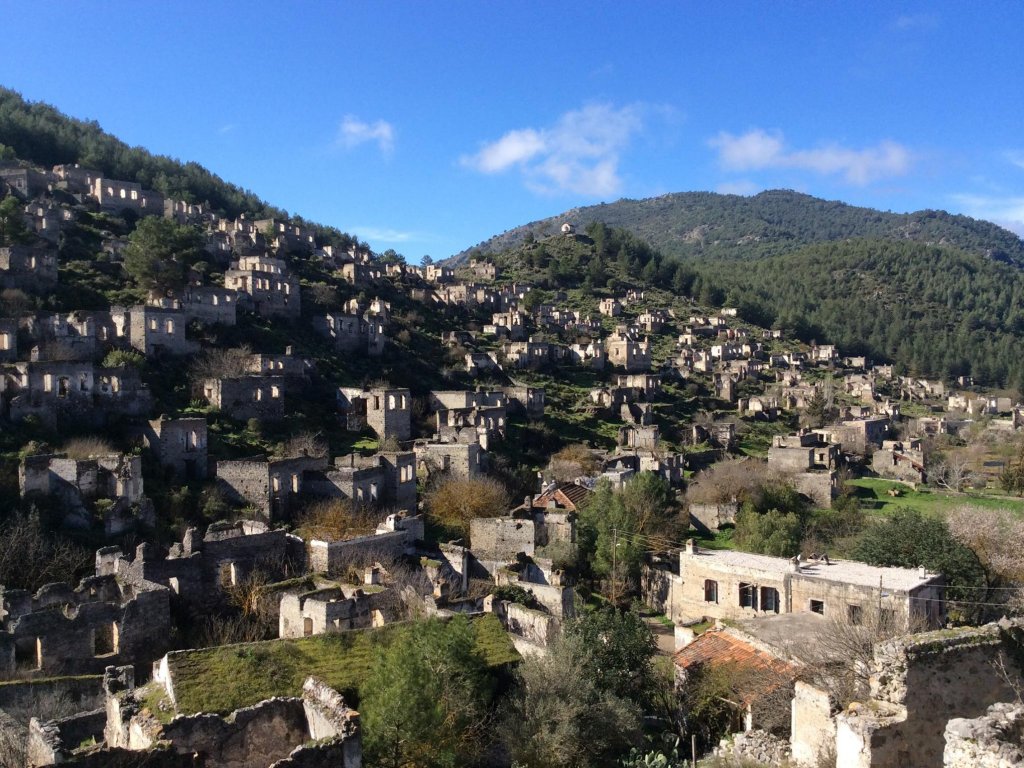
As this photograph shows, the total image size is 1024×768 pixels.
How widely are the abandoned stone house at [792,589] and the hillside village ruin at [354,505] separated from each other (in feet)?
0.22

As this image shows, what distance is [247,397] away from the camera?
32906mm

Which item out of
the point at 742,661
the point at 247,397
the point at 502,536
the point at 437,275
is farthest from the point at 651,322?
the point at 742,661

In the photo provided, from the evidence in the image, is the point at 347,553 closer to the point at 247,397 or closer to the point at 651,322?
the point at 247,397

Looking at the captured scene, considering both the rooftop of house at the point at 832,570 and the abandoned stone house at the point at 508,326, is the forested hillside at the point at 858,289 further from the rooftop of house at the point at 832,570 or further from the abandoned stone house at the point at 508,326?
the rooftop of house at the point at 832,570

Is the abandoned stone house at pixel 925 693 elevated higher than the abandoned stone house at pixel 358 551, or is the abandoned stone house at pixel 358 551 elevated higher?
the abandoned stone house at pixel 925 693

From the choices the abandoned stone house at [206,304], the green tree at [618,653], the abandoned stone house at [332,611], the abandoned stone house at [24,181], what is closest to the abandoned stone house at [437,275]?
the abandoned stone house at [24,181]

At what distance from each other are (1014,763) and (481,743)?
771 cm

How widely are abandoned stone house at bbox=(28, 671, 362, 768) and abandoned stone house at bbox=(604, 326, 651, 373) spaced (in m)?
52.8

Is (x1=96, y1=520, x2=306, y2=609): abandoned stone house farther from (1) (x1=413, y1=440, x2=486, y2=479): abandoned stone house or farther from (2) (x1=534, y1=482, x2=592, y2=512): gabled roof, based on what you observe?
(2) (x1=534, y1=482, x2=592, y2=512): gabled roof

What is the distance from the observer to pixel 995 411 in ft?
251

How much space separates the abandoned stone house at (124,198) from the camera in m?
57.0

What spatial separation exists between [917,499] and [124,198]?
5385cm

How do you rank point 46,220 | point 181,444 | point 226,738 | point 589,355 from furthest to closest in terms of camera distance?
point 589,355, point 46,220, point 181,444, point 226,738

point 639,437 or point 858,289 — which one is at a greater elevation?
point 858,289
